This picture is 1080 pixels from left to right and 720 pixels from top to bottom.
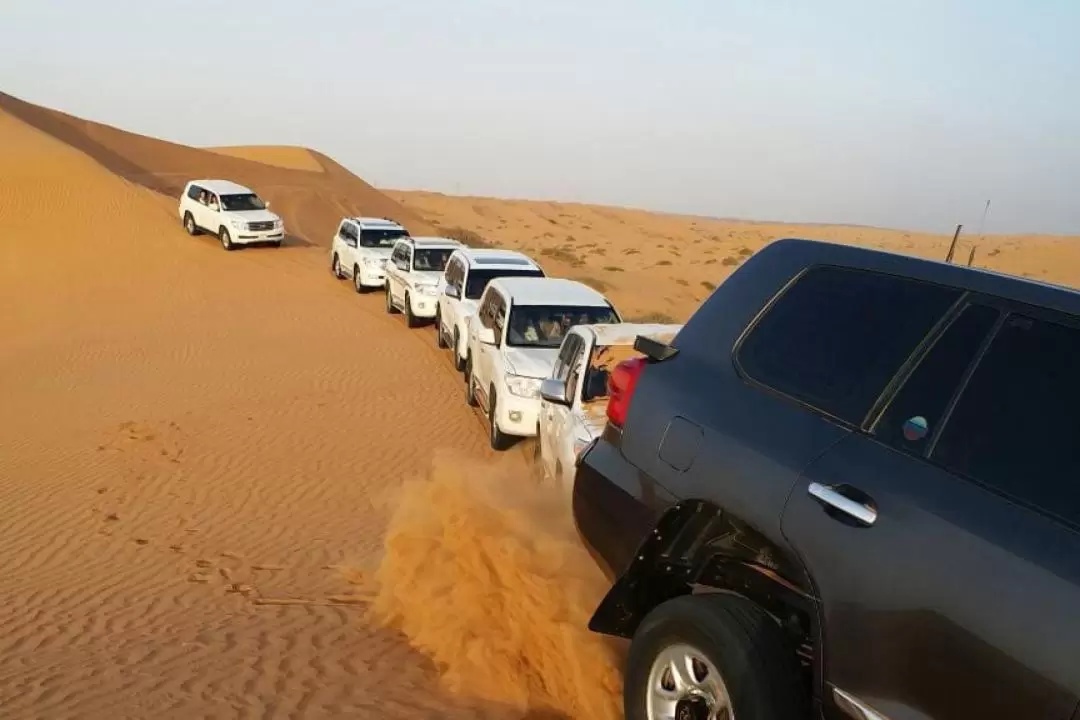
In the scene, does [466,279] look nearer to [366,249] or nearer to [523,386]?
[523,386]

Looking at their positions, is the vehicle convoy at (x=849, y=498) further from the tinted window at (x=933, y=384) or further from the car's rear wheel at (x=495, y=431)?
the car's rear wheel at (x=495, y=431)

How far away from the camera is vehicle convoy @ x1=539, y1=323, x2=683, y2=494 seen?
6.76m

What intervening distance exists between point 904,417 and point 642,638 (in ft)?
3.96

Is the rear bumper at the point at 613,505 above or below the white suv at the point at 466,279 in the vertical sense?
above

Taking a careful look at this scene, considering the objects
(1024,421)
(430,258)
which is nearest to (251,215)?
(430,258)

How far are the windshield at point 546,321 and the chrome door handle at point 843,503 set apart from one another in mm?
7711

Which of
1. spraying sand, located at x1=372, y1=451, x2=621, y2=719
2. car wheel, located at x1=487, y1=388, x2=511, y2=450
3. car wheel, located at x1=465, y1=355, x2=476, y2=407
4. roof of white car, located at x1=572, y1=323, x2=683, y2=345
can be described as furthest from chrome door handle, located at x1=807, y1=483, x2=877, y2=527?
car wheel, located at x1=465, y1=355, x2=476, y2=407

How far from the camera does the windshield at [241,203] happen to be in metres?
27.9

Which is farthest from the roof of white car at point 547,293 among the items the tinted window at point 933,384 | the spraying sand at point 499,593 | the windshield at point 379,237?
the windshield at point 379,237

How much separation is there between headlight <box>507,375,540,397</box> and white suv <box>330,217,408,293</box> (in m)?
12.3

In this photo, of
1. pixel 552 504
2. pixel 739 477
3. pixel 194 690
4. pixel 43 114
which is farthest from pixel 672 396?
pixel 43 114

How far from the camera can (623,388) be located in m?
3.79

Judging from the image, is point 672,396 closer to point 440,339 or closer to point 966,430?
point 966,430

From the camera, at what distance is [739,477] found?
2.97 meters
